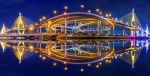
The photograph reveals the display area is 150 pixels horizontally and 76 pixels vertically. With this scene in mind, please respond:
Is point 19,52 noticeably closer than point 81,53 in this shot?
Yes

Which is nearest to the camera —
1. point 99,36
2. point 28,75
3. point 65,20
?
point 28,75

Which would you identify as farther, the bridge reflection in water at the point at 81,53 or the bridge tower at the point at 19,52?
the bridge tower at the point at 19,52

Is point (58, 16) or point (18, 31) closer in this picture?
point (58, 16)

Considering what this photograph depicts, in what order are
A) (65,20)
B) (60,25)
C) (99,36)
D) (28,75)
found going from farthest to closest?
(60,25) < (65,20) < (99,36) < (28,75)

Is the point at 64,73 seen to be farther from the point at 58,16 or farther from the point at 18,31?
the point at 18,31

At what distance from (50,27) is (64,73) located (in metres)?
59.5

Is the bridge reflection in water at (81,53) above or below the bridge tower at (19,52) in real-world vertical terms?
below

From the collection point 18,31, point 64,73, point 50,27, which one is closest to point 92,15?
point 50,27

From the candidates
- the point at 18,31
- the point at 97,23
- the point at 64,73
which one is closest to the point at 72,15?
the point at 97,23

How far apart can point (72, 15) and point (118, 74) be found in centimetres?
5613

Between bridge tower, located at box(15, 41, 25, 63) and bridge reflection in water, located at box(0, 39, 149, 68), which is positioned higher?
bridge tower, located at box(15, 41, 25, 63)

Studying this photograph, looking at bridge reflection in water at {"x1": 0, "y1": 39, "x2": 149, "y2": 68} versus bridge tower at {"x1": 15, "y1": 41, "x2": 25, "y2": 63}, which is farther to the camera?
bridge tower at {"x1": 15, "y1": 41, "x2": 25, "y2": 63}

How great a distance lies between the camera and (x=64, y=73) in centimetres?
927

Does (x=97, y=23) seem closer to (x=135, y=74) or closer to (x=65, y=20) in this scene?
(x=65, y=20)
